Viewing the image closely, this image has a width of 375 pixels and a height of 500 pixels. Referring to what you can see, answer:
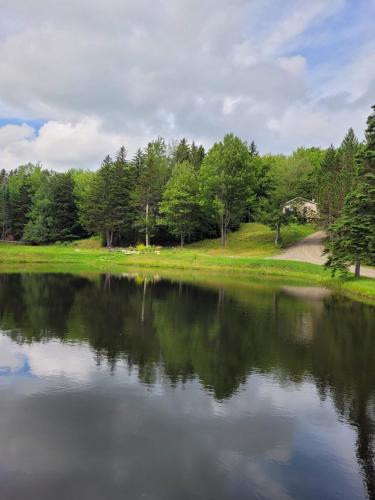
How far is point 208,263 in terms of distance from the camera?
59.3 meters

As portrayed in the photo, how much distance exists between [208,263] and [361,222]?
77.5ft

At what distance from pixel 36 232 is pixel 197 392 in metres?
82.7

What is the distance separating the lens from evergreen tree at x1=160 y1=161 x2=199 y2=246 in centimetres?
7675

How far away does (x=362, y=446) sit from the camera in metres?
11.2

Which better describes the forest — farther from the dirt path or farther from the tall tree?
the dirt path

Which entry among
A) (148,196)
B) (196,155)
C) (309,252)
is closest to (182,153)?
(196,155)

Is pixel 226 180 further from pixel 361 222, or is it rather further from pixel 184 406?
pixel 184 406

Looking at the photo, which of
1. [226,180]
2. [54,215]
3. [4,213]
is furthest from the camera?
[4,213]

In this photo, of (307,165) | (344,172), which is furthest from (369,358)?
(307,165)

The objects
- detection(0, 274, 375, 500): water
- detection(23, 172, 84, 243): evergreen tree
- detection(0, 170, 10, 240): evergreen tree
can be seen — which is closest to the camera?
detection(0, 274, 375, 500): water

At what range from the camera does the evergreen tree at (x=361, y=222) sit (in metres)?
40.1

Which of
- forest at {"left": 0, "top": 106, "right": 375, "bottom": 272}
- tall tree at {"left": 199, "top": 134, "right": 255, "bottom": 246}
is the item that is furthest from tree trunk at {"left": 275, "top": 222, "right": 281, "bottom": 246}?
tall tree at {"left": 199, "top": 134, "right": 255, "bottom": 246}

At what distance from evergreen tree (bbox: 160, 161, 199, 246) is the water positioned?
5103 centimetres

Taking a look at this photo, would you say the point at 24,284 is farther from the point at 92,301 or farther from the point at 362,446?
the point at 362,446
